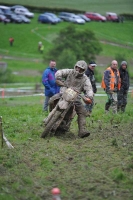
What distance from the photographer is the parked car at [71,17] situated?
2835 inches

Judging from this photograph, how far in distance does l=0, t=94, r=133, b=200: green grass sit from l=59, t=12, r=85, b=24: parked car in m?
56.1

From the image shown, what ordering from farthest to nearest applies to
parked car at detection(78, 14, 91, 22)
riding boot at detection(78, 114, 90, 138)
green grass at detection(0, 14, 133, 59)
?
parked car at detection(78, 14, 91, 22) < green grass at detection(0, 14, 133, 59) < riding boot at detection(78, 114, 90, 138)

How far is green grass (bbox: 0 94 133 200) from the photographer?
1026 centimetres

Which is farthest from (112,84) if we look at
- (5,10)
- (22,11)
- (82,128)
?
(22,11)

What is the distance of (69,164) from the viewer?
11.9 m

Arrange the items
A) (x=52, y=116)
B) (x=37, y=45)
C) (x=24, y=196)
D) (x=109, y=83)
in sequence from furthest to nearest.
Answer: (x=37, y=45)
(x=109, y=83)
(x=52, y=116)
(x=24, y=196)

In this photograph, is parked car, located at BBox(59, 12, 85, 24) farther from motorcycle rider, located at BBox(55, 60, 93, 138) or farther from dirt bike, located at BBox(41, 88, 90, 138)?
dirt bike, located at BBox(41, 88, 90, 138)

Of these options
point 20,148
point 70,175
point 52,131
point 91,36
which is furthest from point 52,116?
point 91,36

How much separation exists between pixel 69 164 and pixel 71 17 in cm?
6255

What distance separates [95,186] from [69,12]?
2480 inches

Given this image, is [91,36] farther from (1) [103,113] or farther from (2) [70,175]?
(2) [70,175]

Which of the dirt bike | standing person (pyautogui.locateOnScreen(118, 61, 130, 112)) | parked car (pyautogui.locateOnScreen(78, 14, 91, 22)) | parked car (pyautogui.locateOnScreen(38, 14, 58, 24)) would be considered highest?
the dirt bike

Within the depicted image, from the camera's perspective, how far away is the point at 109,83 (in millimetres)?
18875

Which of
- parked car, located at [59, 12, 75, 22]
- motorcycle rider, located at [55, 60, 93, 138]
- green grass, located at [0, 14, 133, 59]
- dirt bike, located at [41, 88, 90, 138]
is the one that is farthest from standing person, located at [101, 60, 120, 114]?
parked car, located at [59, 12, 75, 22]
